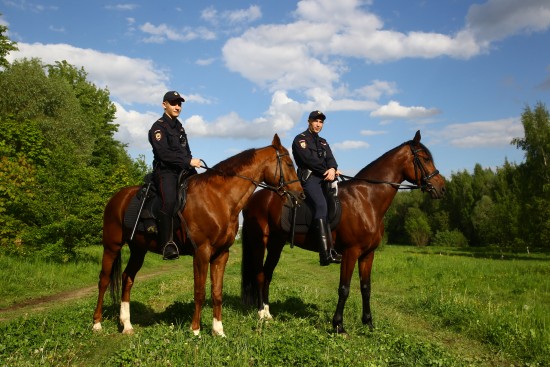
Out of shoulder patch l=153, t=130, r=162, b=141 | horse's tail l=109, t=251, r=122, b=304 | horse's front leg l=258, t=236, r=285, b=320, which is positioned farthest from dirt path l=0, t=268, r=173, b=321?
shoulder patch l=153, t=130, r=162, b=141

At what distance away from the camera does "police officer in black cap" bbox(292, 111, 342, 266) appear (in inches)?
302

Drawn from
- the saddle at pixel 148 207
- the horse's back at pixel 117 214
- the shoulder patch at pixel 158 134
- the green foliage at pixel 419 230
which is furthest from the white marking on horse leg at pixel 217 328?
the green foliage at pixel 419 230

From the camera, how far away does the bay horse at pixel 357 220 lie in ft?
25.7

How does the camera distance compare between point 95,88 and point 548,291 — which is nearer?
point 548,291

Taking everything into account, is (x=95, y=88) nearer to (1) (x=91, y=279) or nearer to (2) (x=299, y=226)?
(1) (x=91, y=279)

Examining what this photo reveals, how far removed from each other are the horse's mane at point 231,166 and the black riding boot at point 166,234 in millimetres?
932

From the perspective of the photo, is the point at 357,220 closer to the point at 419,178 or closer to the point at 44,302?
the point at 419,178

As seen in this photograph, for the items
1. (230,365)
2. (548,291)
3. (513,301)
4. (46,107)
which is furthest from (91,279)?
(46,107)

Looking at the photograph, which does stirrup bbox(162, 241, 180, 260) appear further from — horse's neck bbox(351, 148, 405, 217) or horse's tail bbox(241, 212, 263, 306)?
horse's neck bbox(351, 148, 405, 217)

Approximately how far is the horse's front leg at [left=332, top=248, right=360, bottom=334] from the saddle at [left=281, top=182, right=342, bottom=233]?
0.64 metres

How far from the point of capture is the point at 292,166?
23.7ft

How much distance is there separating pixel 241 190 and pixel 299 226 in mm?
1806

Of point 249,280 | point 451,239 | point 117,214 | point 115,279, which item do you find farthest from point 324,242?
point 451,239

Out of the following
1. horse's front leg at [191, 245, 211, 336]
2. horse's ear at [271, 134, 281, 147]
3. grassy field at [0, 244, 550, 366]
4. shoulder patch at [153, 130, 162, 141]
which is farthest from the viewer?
horse's ear at [271, 134, 281, 147]
